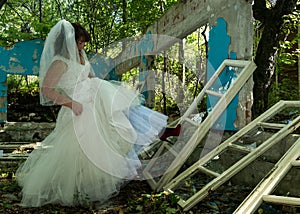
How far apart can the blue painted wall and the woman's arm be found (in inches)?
62.7

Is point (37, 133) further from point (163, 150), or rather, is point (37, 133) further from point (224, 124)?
point (224, 124)

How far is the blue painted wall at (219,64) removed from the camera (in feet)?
12.9

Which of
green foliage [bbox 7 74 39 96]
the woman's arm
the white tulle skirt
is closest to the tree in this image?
the white tulle skirt

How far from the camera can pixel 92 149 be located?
3248mm

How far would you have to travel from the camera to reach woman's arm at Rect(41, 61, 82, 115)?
3.31 metres

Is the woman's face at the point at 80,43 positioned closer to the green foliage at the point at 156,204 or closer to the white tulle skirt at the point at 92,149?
the white tulle skirt at the point at 92,149

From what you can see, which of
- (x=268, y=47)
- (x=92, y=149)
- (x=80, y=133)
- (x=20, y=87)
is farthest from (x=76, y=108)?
(x=20, y=87)

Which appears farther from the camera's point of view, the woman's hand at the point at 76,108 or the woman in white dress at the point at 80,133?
the woman's hand at the point at 76,108

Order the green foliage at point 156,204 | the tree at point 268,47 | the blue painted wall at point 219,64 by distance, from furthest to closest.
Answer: the tree at point 268,47
the blue painted wall at point 219,64
the green foliage at point 156,204

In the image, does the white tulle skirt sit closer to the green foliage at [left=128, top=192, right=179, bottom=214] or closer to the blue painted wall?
the green foliage at [left=128, top=192, right=179, bottom=214]

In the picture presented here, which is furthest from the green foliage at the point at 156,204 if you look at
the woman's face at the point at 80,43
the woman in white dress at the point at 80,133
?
the woman's face at the point at 80,43

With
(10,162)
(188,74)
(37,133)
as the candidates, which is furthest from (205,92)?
(188,74)

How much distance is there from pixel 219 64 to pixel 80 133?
190 centimetres

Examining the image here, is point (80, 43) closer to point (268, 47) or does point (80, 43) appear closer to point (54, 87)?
point (54, 87)
